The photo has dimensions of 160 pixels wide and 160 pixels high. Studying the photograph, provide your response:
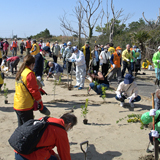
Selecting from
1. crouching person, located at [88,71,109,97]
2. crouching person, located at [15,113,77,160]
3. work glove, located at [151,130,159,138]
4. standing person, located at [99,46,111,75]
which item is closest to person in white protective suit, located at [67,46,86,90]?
crouching person, located at [88,71,109,97]

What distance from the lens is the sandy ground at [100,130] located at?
3.97 m

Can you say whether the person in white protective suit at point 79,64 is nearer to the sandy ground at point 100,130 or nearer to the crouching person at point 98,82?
the crouching person at point 98,82

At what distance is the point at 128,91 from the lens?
21.2 ft

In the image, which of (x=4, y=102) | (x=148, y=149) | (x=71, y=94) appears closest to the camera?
(x=148, y=149)

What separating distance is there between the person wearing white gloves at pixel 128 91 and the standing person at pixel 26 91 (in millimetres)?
3291

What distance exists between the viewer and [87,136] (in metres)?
4.61

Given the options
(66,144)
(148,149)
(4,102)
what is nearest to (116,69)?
(4,102)

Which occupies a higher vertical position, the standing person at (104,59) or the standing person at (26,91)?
the standing person at (104,59)

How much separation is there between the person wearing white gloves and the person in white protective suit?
2.66m

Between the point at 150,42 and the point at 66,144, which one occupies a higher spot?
the point at 150,42

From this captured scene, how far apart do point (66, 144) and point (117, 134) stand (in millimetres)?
2465

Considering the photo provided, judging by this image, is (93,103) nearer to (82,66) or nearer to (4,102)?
(82,66)

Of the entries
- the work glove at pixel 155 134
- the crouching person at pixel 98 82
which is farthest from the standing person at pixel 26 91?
the crouching person at pixel 98 82

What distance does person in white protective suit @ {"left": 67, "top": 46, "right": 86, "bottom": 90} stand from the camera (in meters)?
8.57
